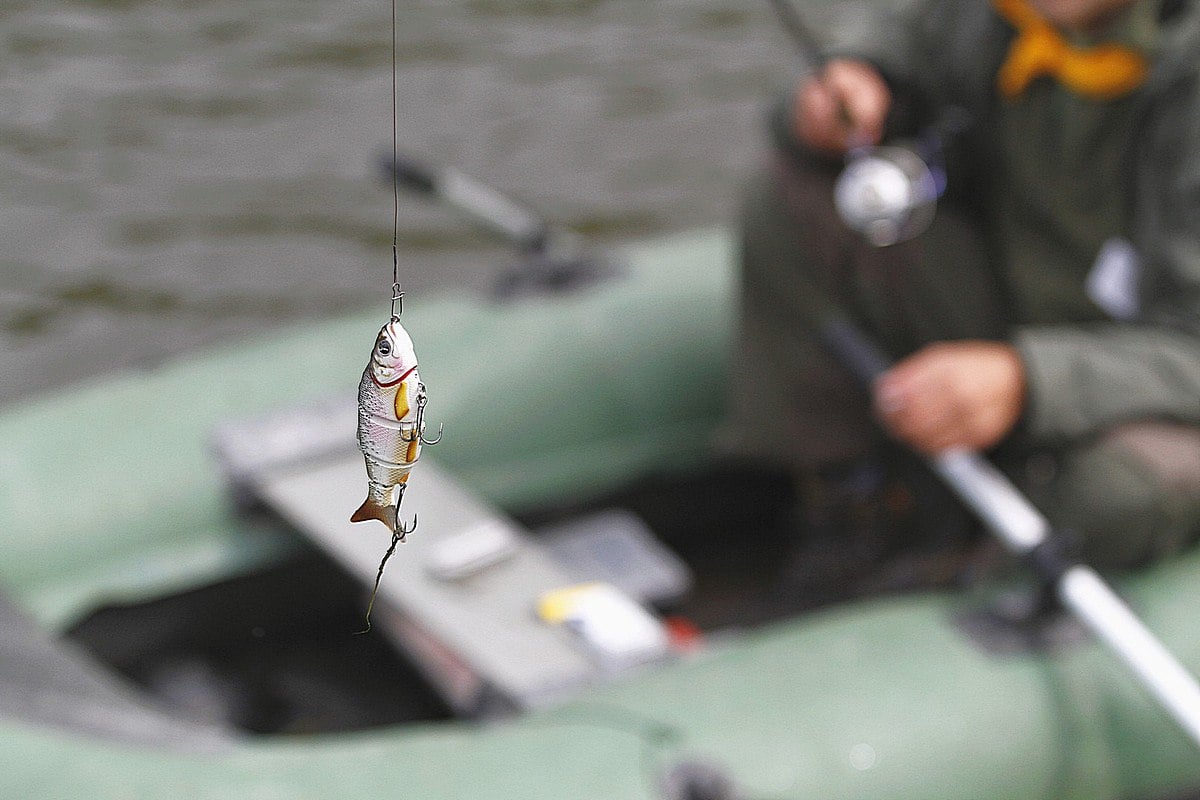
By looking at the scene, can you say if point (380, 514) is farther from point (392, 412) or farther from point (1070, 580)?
point (1070, 580)

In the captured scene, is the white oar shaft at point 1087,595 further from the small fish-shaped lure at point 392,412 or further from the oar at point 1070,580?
the small fish-shaped lure at point 392,412

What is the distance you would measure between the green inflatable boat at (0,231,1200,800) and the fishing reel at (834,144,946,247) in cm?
52

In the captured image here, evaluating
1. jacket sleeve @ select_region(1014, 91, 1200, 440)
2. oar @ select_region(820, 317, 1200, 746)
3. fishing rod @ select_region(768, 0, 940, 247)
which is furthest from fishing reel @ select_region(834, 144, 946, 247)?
jacket sleeve @ select_region(1014, 91, 1200, 440)

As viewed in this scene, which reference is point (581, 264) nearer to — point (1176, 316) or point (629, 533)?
point (629, 533)

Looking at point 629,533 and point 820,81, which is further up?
point 820,81

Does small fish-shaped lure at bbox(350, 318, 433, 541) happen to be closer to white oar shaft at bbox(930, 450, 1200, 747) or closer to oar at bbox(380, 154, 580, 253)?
white oar shaft at bbox(930, 450, 1200, 747)

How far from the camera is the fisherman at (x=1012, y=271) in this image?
208 centimetres

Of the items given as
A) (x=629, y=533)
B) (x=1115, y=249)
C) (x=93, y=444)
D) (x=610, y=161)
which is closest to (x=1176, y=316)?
(x=1115, y=249)

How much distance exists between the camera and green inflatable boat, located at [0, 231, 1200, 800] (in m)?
1.88

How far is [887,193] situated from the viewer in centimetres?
232

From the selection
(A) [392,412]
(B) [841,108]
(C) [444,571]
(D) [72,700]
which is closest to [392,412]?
(A) [392,412]

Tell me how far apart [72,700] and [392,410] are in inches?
49.4

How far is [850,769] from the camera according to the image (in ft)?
6.28

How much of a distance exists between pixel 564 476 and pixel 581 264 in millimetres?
431
